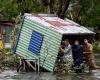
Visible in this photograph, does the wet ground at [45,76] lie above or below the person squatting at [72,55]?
below

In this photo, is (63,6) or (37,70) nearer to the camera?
(37,70)

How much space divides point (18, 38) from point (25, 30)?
0.56 metres

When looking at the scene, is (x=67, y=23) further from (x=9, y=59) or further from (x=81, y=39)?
(x=9, y=59)

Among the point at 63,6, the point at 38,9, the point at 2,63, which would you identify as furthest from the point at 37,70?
the point at 38,9

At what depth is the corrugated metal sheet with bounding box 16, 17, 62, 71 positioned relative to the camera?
25.9 meters

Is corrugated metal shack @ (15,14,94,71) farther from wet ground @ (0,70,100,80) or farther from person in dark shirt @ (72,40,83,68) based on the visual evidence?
wet ground @ (0,70,100,80)

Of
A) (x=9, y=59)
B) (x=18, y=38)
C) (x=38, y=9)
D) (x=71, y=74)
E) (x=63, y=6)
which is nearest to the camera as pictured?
(x=71, y=74)

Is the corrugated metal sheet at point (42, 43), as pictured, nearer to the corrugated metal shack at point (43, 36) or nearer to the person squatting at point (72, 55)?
the corrugated metal shack at point (43, 36)

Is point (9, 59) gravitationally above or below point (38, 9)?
below

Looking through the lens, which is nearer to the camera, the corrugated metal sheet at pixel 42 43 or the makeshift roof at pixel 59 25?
the corrugated metal sheet at pixel 42 43

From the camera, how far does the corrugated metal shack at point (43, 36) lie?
2591 cm

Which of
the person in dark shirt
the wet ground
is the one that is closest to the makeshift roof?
the person in dark shirt

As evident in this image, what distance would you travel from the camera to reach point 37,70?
2702cm

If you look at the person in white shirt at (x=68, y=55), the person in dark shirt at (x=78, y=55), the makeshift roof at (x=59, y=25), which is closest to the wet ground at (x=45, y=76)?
the person in white shirt at (x=68, y=55)
